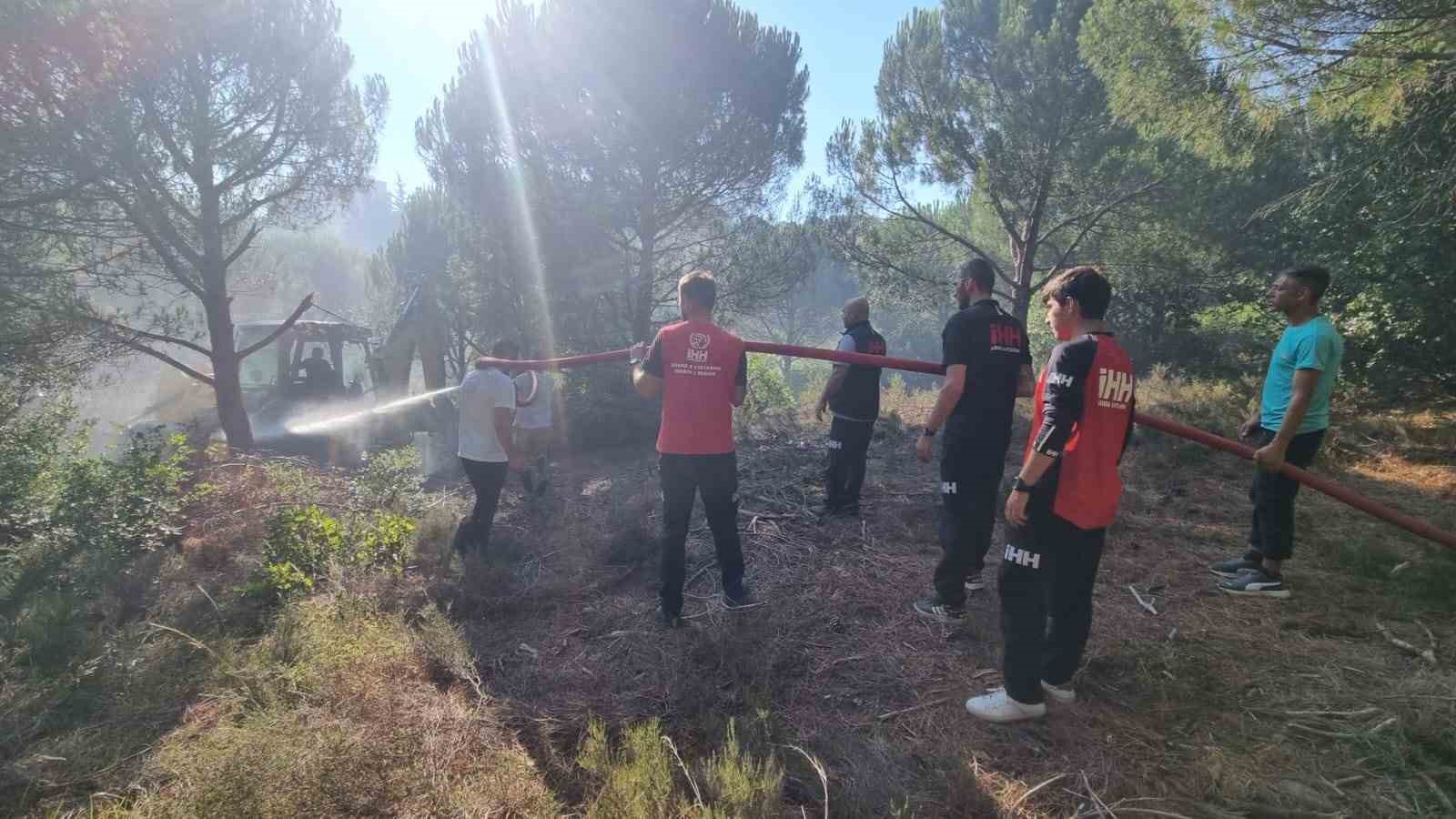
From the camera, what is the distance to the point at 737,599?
3.81 metres

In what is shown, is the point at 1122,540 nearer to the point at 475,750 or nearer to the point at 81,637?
the point at 475,750

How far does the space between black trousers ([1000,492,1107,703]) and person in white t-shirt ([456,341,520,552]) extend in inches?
150

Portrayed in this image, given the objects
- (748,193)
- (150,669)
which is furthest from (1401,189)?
(150,669)

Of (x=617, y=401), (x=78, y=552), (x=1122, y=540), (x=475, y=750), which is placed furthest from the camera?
(x=617, y=401)

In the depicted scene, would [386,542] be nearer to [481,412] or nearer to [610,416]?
[481,412]

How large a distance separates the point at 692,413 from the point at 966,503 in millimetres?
1630

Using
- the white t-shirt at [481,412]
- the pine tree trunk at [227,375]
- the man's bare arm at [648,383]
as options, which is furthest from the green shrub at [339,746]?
the pine tree trunk at [227,375]

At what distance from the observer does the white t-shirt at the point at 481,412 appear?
16.3 feet

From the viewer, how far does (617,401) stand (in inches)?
439

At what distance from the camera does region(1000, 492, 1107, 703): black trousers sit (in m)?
2.55

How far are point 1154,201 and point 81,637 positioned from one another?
12.2 m

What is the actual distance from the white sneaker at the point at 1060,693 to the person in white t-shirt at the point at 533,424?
5.64 m

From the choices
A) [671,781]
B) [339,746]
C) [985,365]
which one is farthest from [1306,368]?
[339,746]

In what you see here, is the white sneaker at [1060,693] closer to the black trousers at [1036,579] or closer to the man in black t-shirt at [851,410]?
the black trousers at [1036,579]
